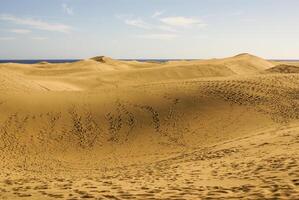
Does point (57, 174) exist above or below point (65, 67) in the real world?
below

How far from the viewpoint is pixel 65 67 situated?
207ft

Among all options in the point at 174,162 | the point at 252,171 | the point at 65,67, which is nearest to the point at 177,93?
the point at 174,162

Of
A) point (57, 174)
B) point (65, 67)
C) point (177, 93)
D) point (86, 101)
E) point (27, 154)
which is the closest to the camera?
point (57, 174)

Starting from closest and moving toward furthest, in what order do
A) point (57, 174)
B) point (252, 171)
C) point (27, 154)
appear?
point (252, 171), point (57, 174), point (27, 154)

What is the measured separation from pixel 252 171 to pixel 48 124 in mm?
13185

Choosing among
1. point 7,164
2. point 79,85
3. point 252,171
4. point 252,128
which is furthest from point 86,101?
point 79,85

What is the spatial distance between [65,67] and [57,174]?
49248mm

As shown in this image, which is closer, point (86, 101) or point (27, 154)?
point (27, 154)

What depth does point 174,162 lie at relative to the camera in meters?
15.9

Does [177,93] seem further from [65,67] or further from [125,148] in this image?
[65,67]

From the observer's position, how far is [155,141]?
67.9ft

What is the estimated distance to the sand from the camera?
10602 mm

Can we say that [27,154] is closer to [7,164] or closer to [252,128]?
[7,164]

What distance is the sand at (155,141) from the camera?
34.8ft
